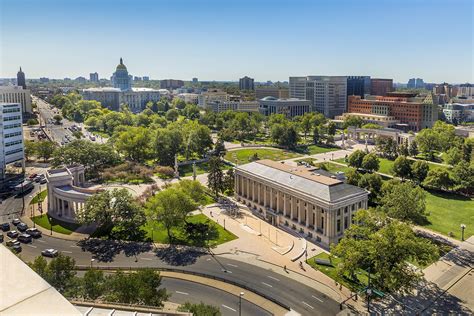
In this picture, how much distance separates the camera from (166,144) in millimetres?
124375

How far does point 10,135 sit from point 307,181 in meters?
86.4

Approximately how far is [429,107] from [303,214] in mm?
160787

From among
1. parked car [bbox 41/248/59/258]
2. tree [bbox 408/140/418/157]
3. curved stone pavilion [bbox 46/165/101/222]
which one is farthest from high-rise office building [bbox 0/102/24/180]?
tree [bbox 408/140/418/157]

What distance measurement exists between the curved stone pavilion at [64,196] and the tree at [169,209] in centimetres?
1701

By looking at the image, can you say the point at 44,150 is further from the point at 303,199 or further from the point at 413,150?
the point at 413,150

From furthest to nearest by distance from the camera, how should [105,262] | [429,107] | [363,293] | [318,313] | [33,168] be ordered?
[429,107], [33,168], [105,262], [363,293], [318,313]

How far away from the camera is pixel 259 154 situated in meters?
144

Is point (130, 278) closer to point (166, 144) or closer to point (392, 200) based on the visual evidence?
point (392, 200)

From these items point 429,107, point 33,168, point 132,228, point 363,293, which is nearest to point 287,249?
point 363,293

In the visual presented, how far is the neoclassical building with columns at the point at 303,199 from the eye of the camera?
66812 mm

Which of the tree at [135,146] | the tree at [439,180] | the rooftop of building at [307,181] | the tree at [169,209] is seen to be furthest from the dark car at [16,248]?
the tree at [439,180]

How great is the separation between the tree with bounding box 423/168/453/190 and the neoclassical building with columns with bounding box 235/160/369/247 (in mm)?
34810

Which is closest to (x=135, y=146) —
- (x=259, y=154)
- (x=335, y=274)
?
(x=259, y=154)

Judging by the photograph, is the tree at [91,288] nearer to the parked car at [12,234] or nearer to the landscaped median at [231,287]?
the landscaped median at [231,287]
